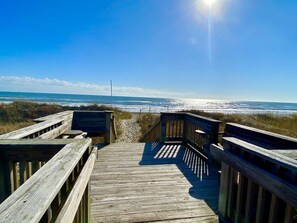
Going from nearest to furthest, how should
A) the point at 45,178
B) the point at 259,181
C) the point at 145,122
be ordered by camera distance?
1. the point at 45,178
2. the point at 259,181
3. the point at 145,122

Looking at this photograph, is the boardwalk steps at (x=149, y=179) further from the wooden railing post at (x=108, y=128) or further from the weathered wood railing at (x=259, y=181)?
the wooden railing post at (x=108, y=128)

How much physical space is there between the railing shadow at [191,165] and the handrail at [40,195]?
2.15 m

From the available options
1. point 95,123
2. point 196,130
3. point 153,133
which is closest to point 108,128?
point 95,123

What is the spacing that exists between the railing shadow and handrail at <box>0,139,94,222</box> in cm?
215

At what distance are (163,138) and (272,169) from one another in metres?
4.44

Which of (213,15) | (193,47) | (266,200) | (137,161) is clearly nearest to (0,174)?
(266,200)

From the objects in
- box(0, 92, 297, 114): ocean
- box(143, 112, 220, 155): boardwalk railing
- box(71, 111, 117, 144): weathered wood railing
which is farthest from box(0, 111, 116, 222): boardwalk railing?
box(0, 92, 297, 114): ocean

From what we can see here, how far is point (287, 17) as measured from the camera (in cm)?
673

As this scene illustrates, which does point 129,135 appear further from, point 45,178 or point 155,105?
point 155,105

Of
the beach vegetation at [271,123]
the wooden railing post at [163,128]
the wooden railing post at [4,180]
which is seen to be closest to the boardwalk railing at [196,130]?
the wooden railing post at [163,128]

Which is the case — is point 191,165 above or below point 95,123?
below

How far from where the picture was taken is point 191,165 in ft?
13.0

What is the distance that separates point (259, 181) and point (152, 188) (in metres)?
1.94

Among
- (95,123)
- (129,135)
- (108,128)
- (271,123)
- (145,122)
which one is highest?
(95,123)
